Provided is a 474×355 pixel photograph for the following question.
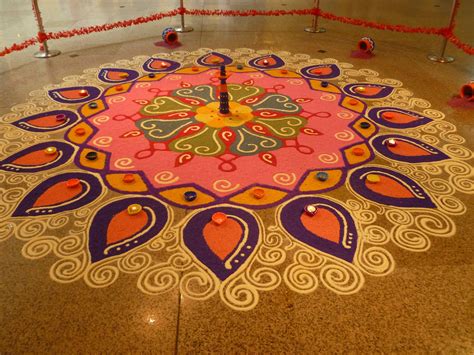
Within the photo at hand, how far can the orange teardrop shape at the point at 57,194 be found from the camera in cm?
260

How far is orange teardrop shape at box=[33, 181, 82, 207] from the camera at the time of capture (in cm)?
260

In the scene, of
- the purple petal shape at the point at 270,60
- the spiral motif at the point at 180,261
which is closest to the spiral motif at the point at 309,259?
the spiral motif at the point at 180,261

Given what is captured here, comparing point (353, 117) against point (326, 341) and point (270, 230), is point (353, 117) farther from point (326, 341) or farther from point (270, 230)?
point (326, 341)

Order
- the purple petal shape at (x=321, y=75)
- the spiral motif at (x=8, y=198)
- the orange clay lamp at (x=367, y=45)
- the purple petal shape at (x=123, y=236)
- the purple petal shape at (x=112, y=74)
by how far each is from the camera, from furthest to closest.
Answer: the orange clay lamp at (x=367, y=45)
the purple petal shape at (x=321, y=75)
the purple petal shape at (x=112, y=74)
the spiral motif at (x=8, y=198)
the purple petal shape at (x=123, y=236)

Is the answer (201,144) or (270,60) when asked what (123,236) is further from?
(270,60)

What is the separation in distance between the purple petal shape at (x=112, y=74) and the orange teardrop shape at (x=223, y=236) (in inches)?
116

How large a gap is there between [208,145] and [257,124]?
2.04 ft

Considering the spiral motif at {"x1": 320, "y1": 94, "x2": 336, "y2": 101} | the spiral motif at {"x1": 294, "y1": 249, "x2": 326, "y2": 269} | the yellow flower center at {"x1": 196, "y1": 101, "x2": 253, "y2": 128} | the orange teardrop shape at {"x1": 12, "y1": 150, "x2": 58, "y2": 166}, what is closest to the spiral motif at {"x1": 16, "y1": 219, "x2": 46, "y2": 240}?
the orange teardrop shape at {"x1": 12, "y1": 150, "x2": 58, "y2": 166}

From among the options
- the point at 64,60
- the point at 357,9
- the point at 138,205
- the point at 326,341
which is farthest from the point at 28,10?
the point at 326,341

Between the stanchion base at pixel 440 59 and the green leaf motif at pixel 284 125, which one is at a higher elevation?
the stanchion base at pixel 440 59

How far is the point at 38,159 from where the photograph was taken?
307 cm

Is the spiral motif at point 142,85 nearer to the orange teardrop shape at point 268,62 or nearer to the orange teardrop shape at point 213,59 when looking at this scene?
the orange teardrop shape at point 213,59

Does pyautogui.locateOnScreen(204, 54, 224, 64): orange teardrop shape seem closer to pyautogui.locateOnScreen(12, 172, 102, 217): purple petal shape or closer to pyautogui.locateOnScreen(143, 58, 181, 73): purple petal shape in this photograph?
pyautogui.locateOnScreen(143, 58, 181, 73): purple petal shape

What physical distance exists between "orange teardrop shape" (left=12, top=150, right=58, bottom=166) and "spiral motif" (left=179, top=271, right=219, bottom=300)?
178 centimetres
